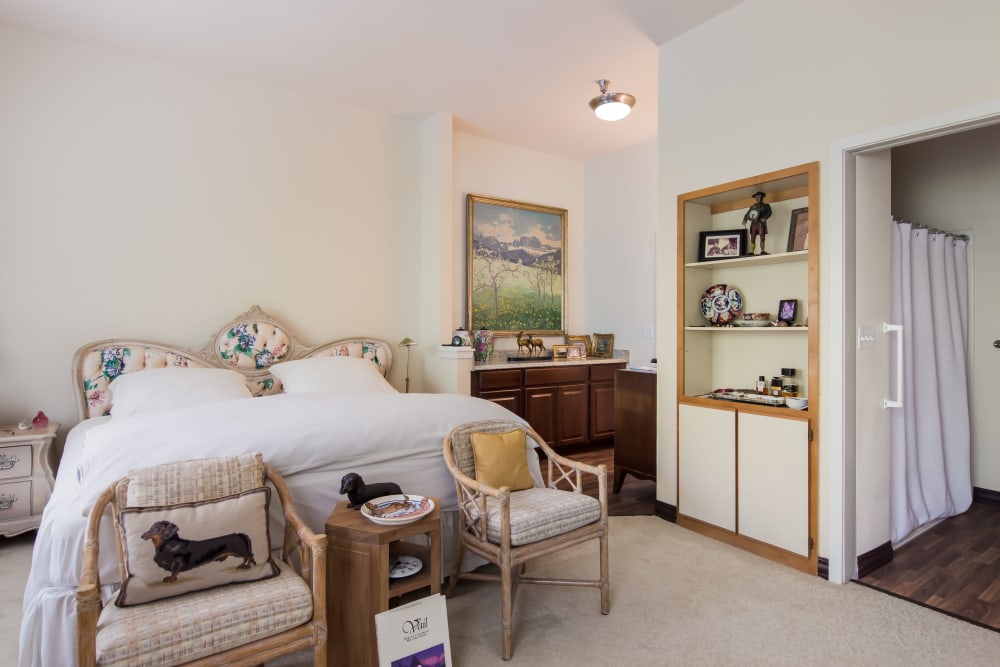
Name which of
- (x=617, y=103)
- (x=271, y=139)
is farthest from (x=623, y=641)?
(x=271, y=139)

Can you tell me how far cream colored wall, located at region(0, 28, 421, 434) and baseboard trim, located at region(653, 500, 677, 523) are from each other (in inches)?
95.2

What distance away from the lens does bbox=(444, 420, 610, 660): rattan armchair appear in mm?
2145

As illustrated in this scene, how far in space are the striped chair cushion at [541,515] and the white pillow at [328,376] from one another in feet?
5.67

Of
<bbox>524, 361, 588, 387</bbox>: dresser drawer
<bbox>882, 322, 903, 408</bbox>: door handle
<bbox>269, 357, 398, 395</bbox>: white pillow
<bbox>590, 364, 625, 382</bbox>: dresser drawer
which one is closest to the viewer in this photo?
<bbox>882, 322, 903, 408</bbox>: door handle

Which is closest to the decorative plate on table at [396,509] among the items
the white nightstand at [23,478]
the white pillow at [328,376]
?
the white pillow at [328,376]

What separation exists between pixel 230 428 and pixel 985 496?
16.0 ft

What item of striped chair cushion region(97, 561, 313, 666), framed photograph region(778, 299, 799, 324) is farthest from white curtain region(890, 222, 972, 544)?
striped chair cushion region(97, 561, 313, 666)

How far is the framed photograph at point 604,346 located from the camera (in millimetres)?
5898

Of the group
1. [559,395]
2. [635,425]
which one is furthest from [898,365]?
[559,395]

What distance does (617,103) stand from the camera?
4.20 metres

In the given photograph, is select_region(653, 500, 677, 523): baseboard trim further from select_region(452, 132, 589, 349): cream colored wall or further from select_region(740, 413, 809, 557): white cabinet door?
select_region(452, 132, 589, 349): cream colored wall

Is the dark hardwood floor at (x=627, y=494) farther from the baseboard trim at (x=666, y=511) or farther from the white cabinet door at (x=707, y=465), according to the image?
the white cabinet door at (x=707, y=465)

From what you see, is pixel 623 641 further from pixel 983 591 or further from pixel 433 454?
pixel 983 591

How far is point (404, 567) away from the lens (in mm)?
2072
